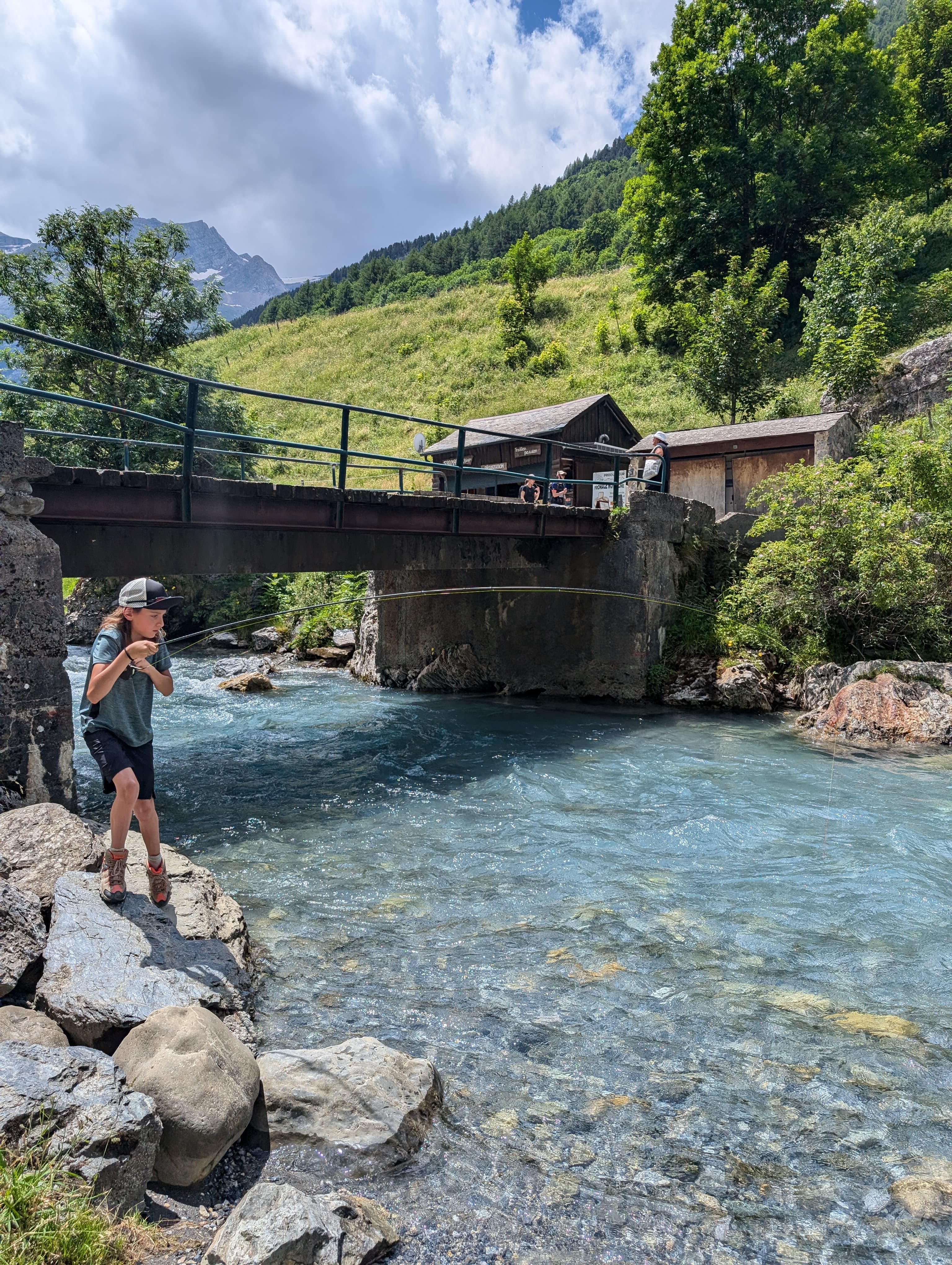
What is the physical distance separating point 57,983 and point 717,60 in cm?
4733

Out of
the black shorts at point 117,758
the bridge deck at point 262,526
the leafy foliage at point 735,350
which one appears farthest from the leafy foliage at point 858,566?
the leafy foliage at point 735,350

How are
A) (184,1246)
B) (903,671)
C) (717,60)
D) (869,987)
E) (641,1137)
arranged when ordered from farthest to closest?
(717,60), (903,671), (869,987), (641,1137), (184,1246)

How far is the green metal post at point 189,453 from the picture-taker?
7.72m

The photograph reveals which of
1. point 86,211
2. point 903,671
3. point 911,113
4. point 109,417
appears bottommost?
point 903,671

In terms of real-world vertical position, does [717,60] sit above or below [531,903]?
above

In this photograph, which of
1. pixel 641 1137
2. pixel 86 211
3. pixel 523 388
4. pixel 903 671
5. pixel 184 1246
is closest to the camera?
pixel 184 1246

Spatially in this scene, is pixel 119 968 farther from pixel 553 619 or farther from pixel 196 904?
pixel 553 619

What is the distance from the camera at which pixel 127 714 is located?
5102 millimetres

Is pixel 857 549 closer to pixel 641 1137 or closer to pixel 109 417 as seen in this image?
pixel 641 1137

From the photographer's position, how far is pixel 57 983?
3.93 meters

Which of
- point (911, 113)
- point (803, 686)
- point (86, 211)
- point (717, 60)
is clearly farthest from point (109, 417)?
point (911, 113)

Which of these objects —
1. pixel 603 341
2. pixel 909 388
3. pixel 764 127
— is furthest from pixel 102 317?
pixel 764 127

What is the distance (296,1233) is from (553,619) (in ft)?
47.4

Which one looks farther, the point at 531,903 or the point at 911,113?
the point at 911,113
